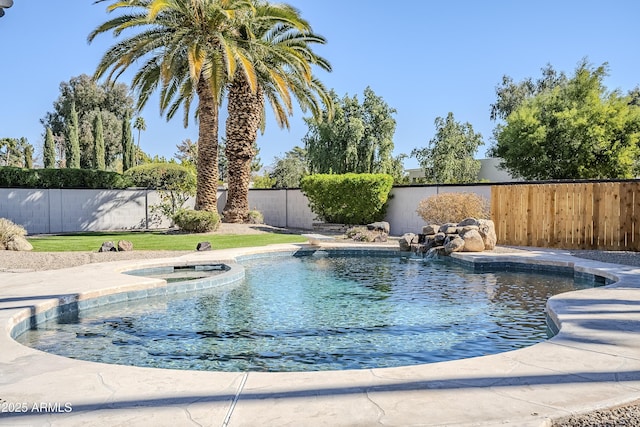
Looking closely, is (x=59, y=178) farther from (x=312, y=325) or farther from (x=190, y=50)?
(x=312, y=325)

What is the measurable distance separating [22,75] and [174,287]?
35999 millimetres

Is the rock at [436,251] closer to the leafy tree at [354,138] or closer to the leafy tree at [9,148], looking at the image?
the leafy tree at [354,138]

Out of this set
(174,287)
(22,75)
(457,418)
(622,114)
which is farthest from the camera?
(22,75)

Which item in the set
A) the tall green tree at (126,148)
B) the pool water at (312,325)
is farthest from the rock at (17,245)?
the tall green tree at (126,148)

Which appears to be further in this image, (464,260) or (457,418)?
(464,260)

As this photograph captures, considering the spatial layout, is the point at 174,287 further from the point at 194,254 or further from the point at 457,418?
the point at 457,418

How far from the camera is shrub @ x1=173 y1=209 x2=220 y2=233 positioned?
17766mm

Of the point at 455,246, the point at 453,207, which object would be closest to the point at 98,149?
the point at 453,207

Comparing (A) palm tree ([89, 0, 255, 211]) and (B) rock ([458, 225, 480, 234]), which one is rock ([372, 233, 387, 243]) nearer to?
(B) rock ([458, 225, 480, 234])

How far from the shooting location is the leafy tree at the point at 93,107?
46.4m

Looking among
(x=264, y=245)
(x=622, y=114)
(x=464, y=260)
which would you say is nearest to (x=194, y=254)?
(x=264, y=245)

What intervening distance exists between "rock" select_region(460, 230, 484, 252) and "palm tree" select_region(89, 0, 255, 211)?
8510 mm

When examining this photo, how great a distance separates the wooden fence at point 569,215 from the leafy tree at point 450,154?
16.8 metres

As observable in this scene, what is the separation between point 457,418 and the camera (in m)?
2.99
